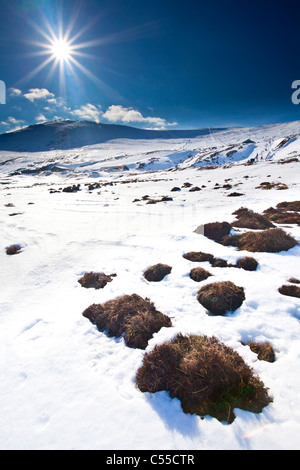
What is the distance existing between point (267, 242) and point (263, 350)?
17.0 feet

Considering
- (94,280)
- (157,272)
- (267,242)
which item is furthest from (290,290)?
(94,280)

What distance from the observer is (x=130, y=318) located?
4746mm

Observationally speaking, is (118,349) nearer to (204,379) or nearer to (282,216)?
(204,379)

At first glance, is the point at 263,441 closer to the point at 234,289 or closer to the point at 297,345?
the point at 297,345

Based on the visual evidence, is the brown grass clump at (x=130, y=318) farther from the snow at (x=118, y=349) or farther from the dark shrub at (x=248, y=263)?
the dark shrub at (x=248, y=263)

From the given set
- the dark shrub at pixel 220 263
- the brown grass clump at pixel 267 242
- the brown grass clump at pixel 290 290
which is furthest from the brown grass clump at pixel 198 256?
the brown grass clump at pixel 290 290

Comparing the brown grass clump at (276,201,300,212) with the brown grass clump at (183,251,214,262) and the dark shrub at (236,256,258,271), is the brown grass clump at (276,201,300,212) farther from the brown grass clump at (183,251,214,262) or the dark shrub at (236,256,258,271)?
the brown grass clump at (183,251,214,262)

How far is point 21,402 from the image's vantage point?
3277mm

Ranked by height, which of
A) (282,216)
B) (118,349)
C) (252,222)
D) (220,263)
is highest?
(282,216)

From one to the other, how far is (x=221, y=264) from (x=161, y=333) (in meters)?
3.77

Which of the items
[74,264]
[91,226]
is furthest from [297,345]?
[91,226]

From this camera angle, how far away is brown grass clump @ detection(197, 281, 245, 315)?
5102 mm

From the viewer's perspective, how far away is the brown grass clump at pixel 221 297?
5102mm

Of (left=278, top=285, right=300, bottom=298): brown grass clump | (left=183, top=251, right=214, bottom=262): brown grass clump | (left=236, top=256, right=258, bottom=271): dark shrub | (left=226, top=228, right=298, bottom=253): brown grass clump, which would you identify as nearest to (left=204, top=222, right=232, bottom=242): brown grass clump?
(left=226, top=228, right=298, bottom=253): brown grass clump
